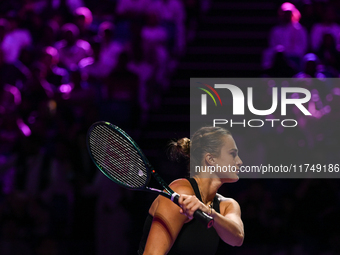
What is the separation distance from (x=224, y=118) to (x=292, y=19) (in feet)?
7.02

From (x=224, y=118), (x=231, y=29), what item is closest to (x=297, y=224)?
(x=224, y=118)

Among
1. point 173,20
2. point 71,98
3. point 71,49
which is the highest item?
point 173,20

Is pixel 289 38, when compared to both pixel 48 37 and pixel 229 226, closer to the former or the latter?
pixel 48 37

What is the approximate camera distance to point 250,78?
22.6 feet

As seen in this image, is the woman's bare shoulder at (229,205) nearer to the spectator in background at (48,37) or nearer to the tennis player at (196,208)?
the tennis player at (196,208)

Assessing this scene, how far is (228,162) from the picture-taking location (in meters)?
2.60

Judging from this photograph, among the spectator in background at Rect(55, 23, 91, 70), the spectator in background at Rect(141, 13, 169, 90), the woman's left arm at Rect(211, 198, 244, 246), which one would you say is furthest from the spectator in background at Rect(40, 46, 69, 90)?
the woman's left arm at Rect(211, 198, 244, 246)

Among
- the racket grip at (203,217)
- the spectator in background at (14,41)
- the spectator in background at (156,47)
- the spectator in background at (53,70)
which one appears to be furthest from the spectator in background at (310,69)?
the racket grip at (203,217)

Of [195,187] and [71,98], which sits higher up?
[195,187]

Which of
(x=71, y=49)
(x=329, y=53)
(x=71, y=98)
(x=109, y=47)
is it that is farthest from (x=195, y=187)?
(x=71, y=49)

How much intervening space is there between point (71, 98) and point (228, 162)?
4519mm

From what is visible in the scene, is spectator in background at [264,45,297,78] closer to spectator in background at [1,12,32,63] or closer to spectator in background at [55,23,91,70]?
spectator in background at [55,23,91,70]

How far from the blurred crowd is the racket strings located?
8.60ft

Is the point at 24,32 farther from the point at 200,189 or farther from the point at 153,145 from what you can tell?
the point at 200,189
